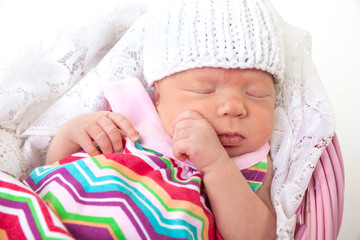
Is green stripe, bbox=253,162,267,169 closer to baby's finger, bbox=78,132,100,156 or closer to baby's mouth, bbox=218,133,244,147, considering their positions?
baby's mouth, bbox=218,133,244,147

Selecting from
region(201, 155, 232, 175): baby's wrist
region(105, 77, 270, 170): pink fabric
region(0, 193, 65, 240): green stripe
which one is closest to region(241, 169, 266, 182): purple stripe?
region(105, 77, 270, 170): pink fabric

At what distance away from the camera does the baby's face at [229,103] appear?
3.00 feet

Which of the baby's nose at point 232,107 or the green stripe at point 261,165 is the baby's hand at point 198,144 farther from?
the green stripe at point 261,165

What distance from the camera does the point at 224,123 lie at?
912 mm

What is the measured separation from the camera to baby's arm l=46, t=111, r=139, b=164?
0.97 m

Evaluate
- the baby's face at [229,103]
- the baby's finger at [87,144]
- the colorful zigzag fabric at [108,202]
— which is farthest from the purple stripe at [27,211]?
the baby's face at [229,103]

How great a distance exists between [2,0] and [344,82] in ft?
4.76

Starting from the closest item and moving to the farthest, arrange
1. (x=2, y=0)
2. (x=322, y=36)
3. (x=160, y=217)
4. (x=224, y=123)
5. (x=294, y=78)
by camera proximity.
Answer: (x=160, y=217) < (x=224, y=123) < (x=294, y=78) < (x=2, y=0) < (x=322, y=36)

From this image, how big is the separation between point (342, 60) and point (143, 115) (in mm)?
1019

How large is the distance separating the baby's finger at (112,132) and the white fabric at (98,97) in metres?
0.16

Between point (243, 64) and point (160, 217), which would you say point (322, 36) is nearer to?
point (243, 64)

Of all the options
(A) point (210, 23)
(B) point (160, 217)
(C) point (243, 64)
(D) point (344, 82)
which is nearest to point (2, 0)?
(A) point (210, 23)

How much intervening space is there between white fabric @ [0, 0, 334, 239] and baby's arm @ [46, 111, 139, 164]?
0.23 ft

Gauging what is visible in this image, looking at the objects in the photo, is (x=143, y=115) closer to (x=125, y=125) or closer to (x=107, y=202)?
(x=125, y=125)
